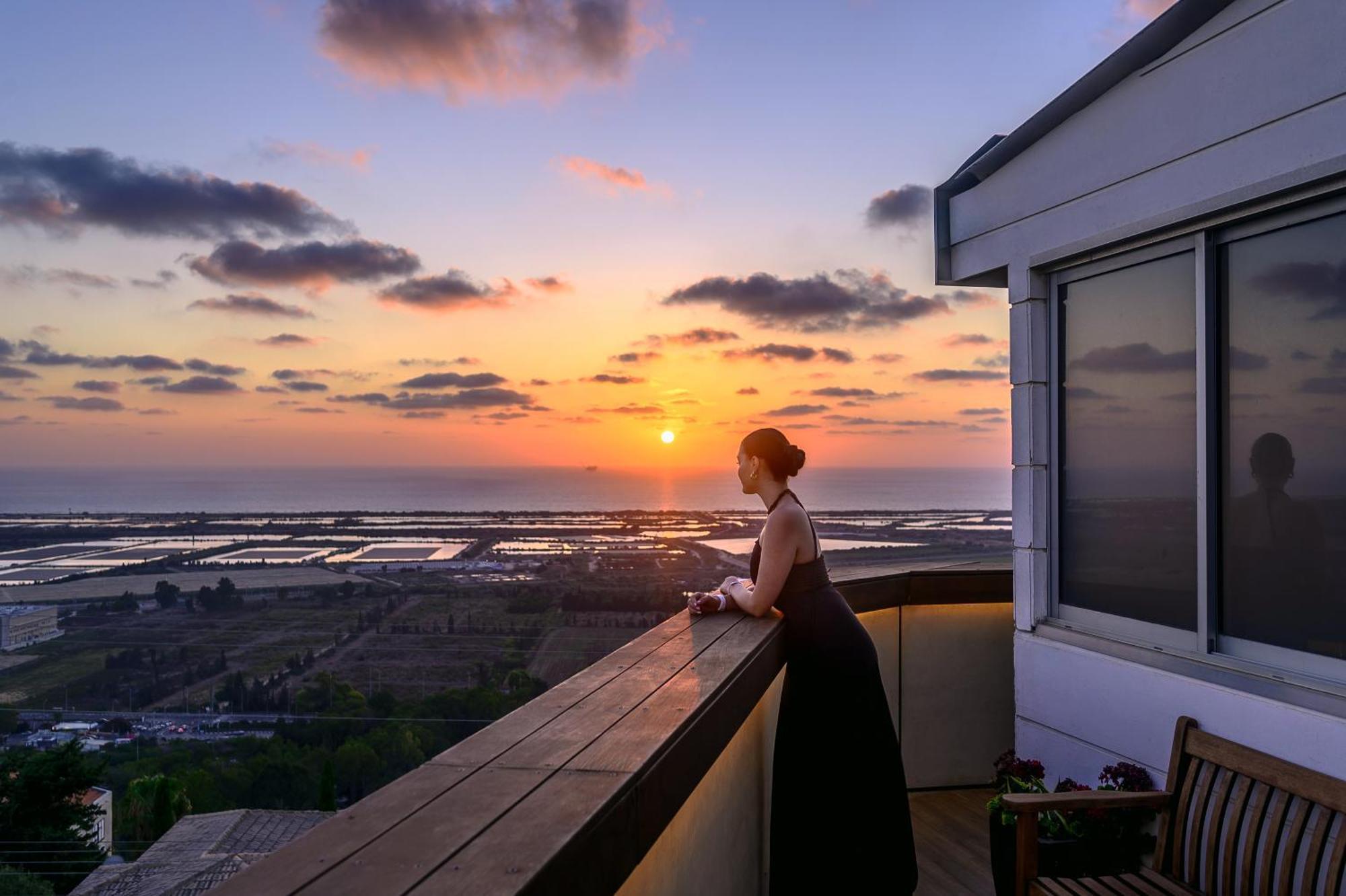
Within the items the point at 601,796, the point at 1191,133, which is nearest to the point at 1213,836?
the point at 601,796

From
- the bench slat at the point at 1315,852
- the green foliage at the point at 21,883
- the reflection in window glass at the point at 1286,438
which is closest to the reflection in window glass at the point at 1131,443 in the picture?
the reflection in window glass at the point at 1286,438

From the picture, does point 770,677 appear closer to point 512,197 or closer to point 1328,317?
point 1328,317

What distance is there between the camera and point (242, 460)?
162 metres

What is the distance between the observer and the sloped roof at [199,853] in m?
15.2

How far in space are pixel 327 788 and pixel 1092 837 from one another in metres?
21.8

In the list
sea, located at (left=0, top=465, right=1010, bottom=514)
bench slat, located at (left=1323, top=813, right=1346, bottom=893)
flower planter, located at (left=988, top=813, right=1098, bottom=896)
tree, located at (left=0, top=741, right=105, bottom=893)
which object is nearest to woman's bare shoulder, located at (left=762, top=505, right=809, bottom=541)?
flower planter, located at (left=988, top=813, right=1098, bottom=896)

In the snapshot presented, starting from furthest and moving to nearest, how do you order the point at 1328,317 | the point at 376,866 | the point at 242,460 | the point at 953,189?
the point at 242,460, the point at 953,189, the point at 1328,317, the point at 376,866

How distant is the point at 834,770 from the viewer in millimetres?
2496

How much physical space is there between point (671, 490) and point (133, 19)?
293ft

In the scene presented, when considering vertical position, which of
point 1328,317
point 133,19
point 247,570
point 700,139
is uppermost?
point 133,19

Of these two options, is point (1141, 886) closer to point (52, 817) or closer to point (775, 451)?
point (775, 451)

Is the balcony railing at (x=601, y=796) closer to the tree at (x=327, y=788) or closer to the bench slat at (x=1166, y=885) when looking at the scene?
the bench slat at (x=1166, y=885)

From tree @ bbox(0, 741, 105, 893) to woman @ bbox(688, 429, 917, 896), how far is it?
2664cm

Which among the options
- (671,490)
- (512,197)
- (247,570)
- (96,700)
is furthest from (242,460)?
(512,197)
